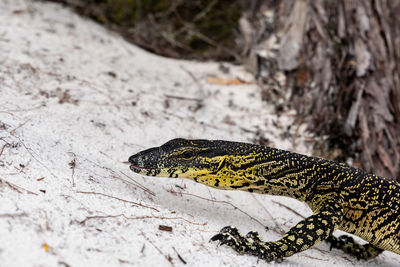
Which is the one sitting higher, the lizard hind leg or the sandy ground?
the sandy ground

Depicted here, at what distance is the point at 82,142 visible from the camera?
497 cm

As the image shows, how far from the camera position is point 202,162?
4.43 m

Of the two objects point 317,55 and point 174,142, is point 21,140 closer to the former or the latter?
point 174,142

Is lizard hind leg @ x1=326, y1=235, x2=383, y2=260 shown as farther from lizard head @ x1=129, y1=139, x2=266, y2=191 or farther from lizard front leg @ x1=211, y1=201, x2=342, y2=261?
lizard head @ x1=129, y1=139, x2=266, y2=191

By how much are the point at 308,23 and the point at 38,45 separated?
5.17 m

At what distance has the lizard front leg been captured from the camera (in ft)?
12.6

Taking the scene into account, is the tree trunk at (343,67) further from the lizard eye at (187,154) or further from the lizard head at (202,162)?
the lizard eye at (187,154)

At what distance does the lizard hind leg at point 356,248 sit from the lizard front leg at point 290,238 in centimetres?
96

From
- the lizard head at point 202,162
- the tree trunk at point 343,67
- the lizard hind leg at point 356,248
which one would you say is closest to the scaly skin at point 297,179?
the lizard head at point 202,162

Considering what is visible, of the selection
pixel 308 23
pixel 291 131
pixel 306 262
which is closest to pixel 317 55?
pixel 308 23

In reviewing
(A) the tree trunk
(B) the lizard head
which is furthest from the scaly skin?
(A) the tree trunk

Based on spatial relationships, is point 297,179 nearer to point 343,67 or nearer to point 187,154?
point 187,154

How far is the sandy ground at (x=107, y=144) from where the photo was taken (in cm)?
318

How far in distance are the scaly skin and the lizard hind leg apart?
37 cm
